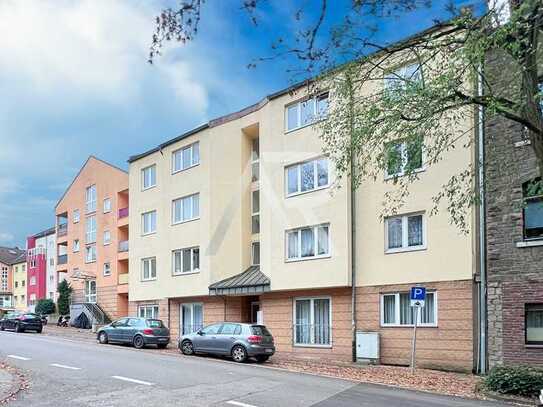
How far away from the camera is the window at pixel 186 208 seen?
33.7 m

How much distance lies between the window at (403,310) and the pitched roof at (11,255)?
74.5m

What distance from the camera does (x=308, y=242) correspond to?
86.4ft

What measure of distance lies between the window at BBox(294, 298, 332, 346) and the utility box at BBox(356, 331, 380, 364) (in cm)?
187

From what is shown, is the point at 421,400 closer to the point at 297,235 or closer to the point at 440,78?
the point at 440,78

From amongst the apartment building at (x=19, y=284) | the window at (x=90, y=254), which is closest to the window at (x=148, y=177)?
the window at (x=90, y=254)

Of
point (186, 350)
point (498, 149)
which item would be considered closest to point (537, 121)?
point (498, 149)

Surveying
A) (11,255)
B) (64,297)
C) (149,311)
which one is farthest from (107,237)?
(11,255)

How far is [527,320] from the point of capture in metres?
19.1

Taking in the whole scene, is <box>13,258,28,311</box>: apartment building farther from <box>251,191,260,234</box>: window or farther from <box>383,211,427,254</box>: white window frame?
<box>383,211,427,254</box>: white window frame

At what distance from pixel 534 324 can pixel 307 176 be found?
1081 centimetres

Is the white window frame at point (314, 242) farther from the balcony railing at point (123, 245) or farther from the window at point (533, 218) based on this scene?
the balcony railing at point (123, 245)

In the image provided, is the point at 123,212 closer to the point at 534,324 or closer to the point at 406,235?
the point at 406,235

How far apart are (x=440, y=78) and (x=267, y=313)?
17380mm

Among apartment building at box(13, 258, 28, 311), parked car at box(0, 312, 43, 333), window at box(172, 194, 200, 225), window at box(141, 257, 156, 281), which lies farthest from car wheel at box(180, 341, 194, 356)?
apartment building at box(13, 258, 28, 311)
